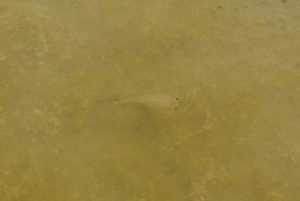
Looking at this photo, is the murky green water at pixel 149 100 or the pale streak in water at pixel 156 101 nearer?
the murky green water at pixel 149 100

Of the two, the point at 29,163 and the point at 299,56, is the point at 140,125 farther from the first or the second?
the point at 299,56

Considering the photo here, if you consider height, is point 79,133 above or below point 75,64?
below

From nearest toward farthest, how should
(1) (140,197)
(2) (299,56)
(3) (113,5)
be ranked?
1. (1) (140,197)
2. (2) (299,56)
3. (3) (113,5)

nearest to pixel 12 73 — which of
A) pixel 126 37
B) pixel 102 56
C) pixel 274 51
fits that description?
pixel 102 56

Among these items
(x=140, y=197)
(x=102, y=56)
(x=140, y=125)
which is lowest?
(x=140, y=197)

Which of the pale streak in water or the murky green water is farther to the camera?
the pale streak in water

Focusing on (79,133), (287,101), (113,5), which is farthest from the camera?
(113,5)

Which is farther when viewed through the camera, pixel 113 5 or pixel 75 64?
pixel 113 5
